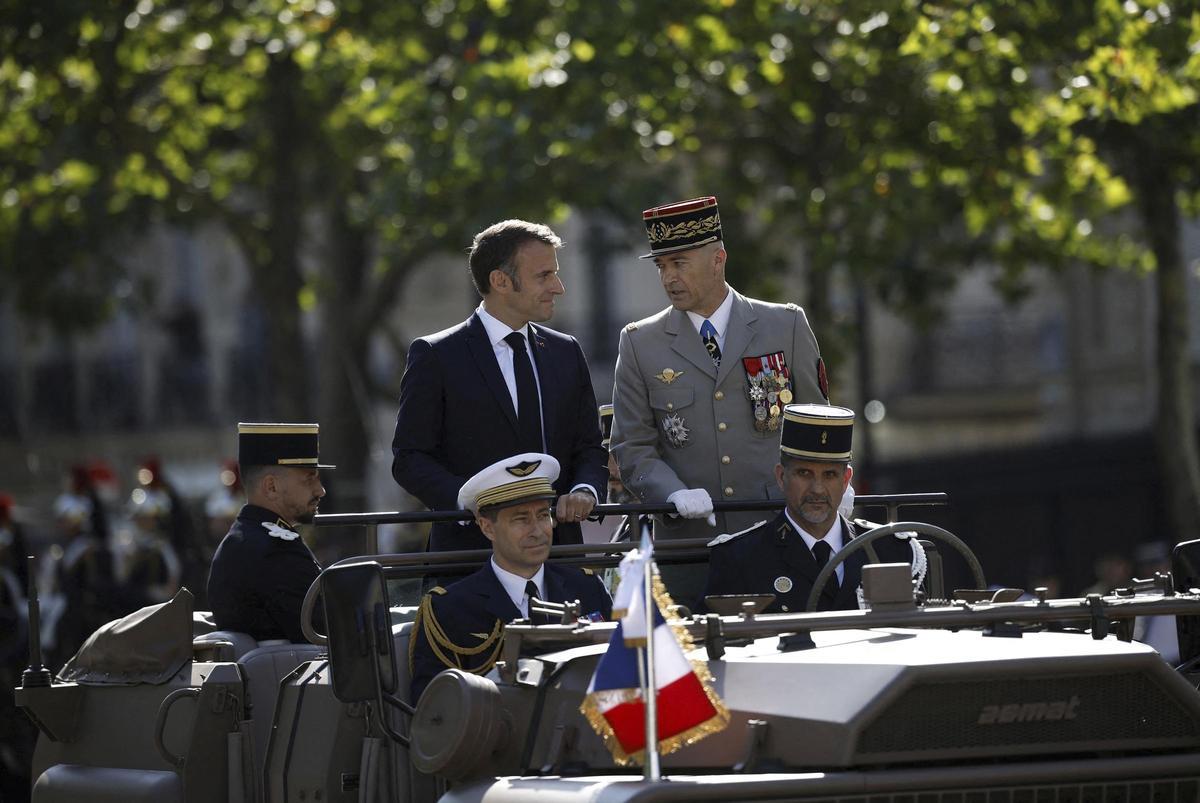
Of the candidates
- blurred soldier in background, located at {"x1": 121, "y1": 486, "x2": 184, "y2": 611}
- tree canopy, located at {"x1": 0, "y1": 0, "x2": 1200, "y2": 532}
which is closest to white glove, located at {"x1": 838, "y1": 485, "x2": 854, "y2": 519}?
tree canopy, located at {"x1": 0, "y1": 0, "x2": 1200, "y2": 532}

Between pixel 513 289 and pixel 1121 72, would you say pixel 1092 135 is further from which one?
pixel 513 289

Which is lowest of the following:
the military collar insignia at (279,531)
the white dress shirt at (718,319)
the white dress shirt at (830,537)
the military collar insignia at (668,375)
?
the white dress shirt at (830,537)

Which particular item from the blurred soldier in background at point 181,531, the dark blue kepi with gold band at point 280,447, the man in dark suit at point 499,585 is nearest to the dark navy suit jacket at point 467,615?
the man in dark suit at point 499,585

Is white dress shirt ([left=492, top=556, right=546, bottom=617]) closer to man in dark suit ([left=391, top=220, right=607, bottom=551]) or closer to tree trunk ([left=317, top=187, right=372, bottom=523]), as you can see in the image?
man in dark suit ([left=391, top=220, right=607, bottom=551])

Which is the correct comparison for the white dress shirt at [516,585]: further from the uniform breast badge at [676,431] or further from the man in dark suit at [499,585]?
the uniform breast badge at [676,431]

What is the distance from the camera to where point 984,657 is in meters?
5.30

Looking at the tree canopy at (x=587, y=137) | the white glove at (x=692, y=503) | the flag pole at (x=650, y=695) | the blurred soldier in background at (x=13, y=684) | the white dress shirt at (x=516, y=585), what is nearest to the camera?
the flag pole at (x=650, y=695)

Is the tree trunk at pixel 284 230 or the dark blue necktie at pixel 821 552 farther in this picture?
the tree trunk at pixel 284 230

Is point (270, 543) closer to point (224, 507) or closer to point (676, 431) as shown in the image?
point (676, 431)

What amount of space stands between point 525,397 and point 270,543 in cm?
111

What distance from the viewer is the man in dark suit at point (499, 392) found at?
7652 mm

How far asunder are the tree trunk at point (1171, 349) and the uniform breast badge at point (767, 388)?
9.32m

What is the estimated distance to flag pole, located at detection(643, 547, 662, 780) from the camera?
5.04 m

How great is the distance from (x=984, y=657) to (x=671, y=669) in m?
0.75
